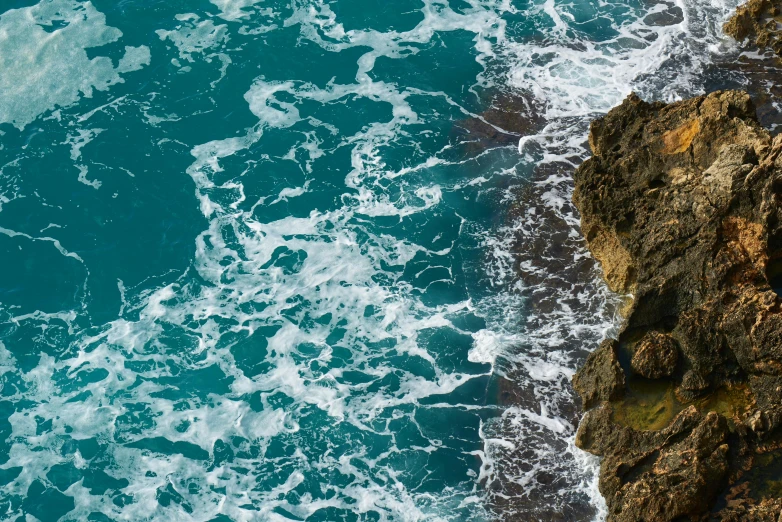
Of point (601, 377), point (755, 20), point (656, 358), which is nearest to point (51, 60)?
point (601, 377)

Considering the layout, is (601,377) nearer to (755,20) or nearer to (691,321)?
(691,321)

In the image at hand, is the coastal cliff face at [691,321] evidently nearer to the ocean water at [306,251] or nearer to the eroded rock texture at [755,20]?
the ocean water at [306,251]

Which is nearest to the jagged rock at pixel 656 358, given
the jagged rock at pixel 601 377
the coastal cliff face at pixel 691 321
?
the coastal cliff face at pixel 691 321

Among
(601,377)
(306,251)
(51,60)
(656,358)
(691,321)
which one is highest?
(51,60)

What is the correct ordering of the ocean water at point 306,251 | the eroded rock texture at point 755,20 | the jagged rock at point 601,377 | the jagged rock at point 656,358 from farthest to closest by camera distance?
1. the eroded rock texture at point 755,20
2. the ocean water at point 306,251
3. the jagged rock at point 601,377
4. the jagged rock at point 656,358

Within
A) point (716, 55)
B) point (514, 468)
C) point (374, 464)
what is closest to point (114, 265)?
point (374, 464)
